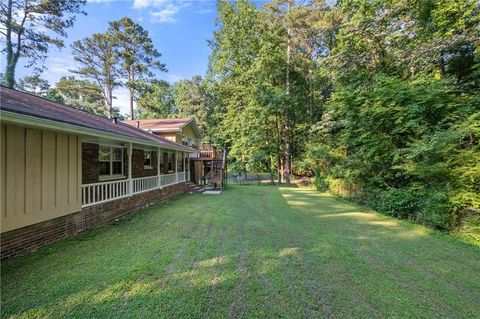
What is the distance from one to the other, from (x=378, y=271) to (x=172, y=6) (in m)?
12.5

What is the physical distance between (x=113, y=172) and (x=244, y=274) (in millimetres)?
7085

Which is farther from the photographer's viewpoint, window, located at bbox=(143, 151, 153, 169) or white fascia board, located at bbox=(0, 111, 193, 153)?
window, located at bbox=(143, 151, 153, 169)

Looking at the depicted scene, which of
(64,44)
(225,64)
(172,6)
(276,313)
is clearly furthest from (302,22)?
(276,313)

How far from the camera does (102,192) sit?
6.48m

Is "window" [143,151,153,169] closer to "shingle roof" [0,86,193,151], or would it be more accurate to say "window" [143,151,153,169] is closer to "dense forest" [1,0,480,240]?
"shingle roof" [0,86,193,151]

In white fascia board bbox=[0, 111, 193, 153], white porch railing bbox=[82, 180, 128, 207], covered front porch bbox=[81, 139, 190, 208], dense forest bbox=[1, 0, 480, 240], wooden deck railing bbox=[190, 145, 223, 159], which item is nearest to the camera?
white fascia board bbox=[0, 111, 193, 153]

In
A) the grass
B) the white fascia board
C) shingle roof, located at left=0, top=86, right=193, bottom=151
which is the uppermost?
shingle roof, located at left=0, top=86, right=193, bottom=151

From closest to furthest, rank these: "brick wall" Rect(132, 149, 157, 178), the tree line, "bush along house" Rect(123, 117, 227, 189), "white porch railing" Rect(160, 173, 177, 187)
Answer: the tree line, "brick wall" Rect(132, 149, 157, 178), "white porch railing" Rect(160, 173, 177, 187), "bush along house" Rect(123, 117, 227, 189)

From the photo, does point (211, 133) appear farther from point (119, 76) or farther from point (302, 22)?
point (302, 22)

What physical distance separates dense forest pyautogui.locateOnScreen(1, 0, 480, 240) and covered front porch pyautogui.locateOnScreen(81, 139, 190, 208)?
29.3 feet

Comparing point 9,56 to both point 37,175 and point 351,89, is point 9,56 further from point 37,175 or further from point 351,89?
point 351,89

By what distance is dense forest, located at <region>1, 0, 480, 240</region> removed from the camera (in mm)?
6766

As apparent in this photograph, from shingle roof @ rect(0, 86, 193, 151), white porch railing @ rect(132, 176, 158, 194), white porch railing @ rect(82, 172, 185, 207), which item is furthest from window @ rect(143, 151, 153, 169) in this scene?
shingle roof @ rect(0, 86, 193, 151)

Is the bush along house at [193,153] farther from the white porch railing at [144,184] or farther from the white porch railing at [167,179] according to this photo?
the white porch railing at [144,184]
